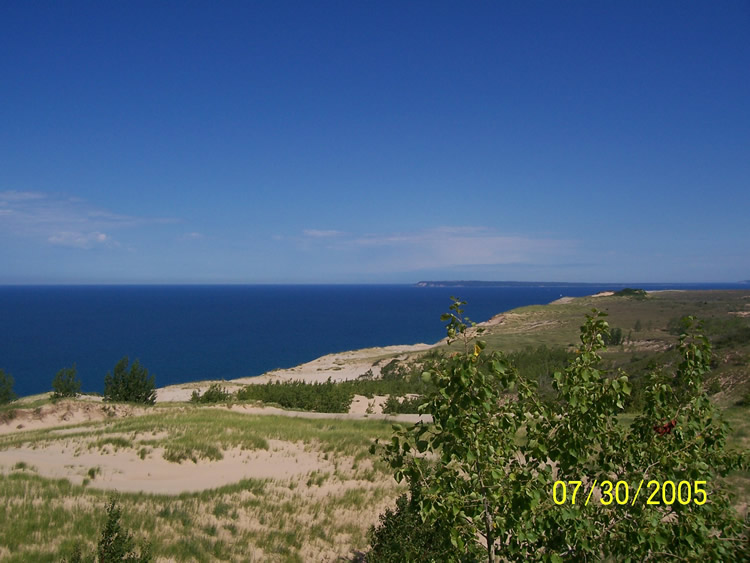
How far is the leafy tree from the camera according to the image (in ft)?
99.2

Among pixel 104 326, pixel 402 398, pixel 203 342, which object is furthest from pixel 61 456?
pixel 104 326

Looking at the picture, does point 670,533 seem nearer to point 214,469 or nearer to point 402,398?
point 214,469

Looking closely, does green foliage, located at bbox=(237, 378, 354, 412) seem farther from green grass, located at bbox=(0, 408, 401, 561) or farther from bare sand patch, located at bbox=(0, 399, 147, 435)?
green grass, located at bbox=(0, 408, 401, 561)

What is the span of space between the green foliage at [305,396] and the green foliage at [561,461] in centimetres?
2542

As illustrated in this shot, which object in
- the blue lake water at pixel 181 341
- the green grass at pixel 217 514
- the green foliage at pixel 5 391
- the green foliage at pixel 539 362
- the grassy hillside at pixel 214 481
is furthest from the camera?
the blue lake water at pixel 181 341

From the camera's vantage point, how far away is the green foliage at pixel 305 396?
2873cm

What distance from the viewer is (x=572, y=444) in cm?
386

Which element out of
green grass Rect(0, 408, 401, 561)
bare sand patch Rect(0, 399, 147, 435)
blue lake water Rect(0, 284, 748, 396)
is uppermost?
green grass Rect(0, 408, 401, 561)

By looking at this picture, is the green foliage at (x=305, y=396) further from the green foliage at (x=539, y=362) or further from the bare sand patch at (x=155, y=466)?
the green foliage at (x=539, y=362)

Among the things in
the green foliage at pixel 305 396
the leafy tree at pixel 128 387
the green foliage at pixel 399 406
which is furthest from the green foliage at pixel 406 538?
the leafy tree at pixel 128 387

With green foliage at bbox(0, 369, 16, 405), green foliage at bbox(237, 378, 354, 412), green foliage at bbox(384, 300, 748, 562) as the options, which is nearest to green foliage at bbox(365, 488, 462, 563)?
green foliage at bbox(384, 300, 748, 562)
